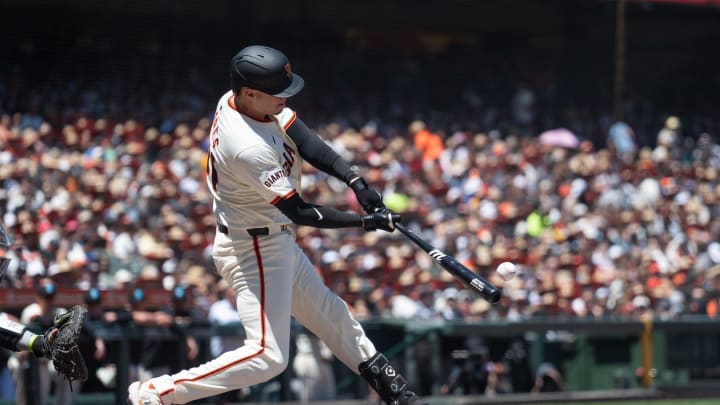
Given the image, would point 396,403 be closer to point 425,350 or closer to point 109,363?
point 109,363

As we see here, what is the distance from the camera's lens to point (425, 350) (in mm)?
9773

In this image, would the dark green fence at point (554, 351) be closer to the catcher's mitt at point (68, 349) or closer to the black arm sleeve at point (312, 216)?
the catcher's mitt at point (68, 349)

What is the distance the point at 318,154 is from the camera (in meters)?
5.62

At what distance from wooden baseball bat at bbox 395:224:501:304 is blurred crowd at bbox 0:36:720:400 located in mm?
3347

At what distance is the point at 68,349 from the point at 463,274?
180cm

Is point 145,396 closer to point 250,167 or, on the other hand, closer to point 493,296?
point 250,167

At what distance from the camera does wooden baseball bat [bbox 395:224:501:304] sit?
5371 millimetres

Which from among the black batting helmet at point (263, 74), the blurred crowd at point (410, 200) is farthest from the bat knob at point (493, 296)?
the blurred crowd at point (410, 200)

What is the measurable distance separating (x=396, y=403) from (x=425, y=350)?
4223 millimetres

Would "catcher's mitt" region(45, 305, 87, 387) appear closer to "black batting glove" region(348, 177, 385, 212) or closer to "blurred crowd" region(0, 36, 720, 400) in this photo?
"black batting glove" region(348, 177, 385, 212)

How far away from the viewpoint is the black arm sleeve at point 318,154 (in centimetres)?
562

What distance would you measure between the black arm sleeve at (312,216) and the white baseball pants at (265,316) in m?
0.25

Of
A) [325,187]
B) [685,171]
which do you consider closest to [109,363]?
[325,187]

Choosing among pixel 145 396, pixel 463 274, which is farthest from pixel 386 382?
pixel 145 396
